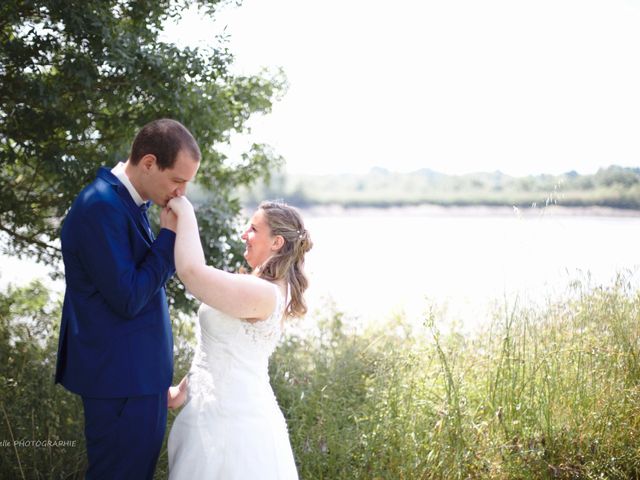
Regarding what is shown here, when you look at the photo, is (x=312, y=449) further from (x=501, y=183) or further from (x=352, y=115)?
(x=352, y=115)

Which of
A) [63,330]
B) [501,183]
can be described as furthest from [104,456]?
[501,183]

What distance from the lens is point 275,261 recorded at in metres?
2.71

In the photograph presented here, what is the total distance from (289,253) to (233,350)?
1.51 ft

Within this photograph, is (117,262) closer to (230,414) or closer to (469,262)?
(230,414)

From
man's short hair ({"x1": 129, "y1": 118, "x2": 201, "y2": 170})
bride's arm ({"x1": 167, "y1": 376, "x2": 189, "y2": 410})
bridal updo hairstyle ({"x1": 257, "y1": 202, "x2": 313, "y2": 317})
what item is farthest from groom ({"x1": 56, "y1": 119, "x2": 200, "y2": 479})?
bridal updo hairstyle ({"x1": 257, "y1": 202, "x2": 313, "y2": 317})

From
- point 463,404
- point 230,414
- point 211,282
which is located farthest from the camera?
point 463,404

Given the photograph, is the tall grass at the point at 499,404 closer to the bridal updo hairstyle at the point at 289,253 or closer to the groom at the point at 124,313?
the bridal updo hairstyle at the point at 289,253

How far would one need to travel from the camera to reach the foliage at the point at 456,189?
6145mm

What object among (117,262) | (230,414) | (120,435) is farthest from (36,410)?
(117,262)

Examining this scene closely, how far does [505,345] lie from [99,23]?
299cm

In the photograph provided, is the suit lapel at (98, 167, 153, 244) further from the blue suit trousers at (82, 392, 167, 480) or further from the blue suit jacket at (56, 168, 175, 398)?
the blue suit trousers at (82, 392, 167, 480)

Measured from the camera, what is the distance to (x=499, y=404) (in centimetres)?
385

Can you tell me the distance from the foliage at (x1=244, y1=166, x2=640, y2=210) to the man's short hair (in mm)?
841

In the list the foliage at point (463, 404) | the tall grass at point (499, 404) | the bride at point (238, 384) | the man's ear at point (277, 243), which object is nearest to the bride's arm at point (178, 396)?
the bride at point (238, 384)
